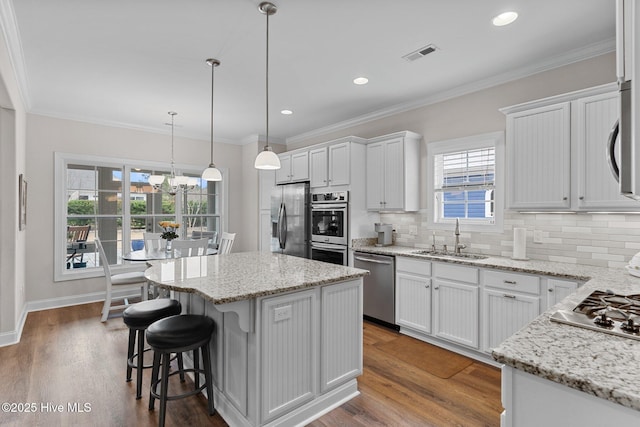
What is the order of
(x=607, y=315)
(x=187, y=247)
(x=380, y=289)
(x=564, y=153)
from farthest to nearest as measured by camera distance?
(x=187, y=247) → (x=380, y=289) → (x=564, y=153) → (x=607, y=315)

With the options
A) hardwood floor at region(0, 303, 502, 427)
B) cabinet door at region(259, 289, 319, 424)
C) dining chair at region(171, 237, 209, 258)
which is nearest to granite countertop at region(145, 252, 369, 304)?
cabinet door at region(259, 289, 319, 424)

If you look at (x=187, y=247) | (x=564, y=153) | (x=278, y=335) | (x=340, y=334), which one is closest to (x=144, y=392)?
(x=278, y=335)

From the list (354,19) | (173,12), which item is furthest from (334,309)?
(173,12)

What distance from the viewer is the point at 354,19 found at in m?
2.44

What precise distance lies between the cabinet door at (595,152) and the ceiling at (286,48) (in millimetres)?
598

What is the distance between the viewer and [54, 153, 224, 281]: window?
4.77m

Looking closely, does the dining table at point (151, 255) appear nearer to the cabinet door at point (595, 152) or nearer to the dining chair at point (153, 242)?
the dining chair at point (153, 242)

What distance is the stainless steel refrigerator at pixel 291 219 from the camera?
196 inches

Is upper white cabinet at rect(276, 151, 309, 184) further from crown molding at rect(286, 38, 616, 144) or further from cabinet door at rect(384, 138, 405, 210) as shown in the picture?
cabinet door at rect(384, 138, 405, 210)

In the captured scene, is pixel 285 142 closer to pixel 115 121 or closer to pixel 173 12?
pixel 115 121

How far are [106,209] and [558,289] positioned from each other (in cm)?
593

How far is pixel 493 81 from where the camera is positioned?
136 inches

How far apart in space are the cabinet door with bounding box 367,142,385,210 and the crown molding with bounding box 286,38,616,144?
569 mm

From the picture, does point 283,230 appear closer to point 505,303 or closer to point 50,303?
point 505,303
